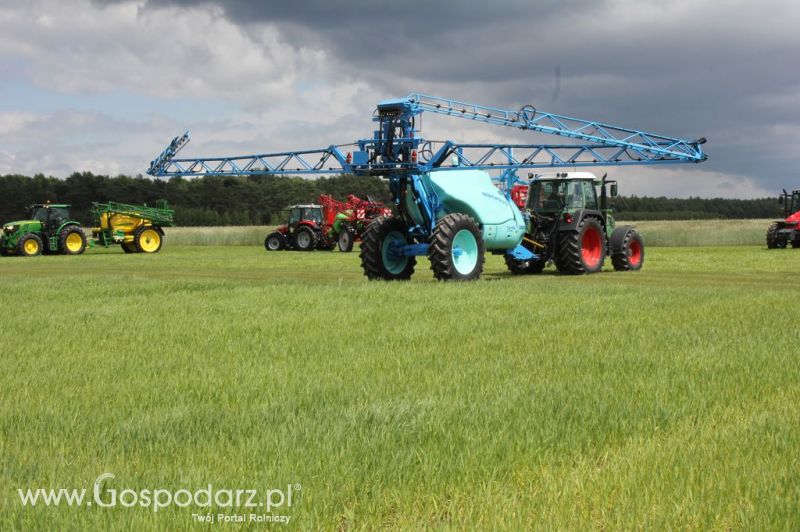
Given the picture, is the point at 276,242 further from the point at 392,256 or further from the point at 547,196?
the point at 392,256

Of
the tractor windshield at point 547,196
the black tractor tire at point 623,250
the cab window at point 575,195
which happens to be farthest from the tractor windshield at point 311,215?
the cab window at point 575,195

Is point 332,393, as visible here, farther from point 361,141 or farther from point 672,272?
point 672,272

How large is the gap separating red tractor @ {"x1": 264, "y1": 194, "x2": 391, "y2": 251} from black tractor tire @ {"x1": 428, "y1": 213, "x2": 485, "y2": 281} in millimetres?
19528

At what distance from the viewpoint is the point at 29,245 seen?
3162cm

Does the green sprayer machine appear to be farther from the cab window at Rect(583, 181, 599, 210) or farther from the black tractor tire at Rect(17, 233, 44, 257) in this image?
the cab window at Rect(583, 181, 599, 210)

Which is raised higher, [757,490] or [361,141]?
[361,141]

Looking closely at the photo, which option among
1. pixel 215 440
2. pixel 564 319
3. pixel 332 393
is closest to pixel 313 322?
pixel 564 319

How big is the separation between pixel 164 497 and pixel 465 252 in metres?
11.8

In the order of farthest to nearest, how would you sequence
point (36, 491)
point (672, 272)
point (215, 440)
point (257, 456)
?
point (672, 272) → point (215, 440) → point (257, 456) → point (36, 491)

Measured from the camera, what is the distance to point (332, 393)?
4.90m

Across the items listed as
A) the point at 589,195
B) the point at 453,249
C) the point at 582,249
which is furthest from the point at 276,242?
the point at 453,249

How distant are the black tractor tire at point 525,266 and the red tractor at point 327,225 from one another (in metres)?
16.4

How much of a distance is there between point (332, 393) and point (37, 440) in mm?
1670

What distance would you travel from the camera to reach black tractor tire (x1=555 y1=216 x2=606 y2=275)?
16750 millimetres
